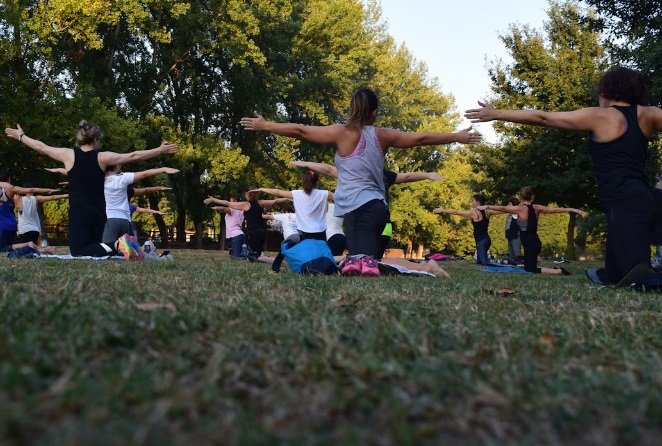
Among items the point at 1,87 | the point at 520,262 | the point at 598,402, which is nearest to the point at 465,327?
the point at 598,402

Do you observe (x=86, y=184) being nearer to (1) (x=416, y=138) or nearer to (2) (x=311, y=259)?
(2) (x=311, y=259)

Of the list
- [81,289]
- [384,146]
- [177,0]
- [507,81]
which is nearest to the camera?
[81,289]

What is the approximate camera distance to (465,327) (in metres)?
3.23

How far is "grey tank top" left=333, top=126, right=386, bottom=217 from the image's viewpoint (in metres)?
8.38

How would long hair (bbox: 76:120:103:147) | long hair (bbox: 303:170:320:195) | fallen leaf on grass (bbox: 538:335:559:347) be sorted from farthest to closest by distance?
long hair (bbox: 303:170:320:195) → long hair (bbox: 76:120:103:147) → fallen leaf on grass (bbox: 538:335:559:347)

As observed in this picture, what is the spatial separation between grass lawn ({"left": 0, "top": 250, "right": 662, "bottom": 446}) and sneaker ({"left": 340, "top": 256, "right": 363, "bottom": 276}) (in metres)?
4.29

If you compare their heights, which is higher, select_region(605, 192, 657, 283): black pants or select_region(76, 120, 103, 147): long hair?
select_region(76, 120, 103, 147): long hair

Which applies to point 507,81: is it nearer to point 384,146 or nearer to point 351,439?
point 384,146

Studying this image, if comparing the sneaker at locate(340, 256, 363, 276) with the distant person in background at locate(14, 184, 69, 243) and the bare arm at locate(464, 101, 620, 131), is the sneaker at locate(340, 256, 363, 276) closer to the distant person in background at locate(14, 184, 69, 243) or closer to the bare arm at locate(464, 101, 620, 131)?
the bare arm at locate(464, 101, 620, 131)

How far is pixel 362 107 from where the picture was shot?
823 centimetres

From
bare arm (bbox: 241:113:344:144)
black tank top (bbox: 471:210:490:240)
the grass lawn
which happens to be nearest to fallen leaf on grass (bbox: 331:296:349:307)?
the grass lawn

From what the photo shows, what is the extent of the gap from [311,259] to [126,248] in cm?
509

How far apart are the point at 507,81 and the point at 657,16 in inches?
690

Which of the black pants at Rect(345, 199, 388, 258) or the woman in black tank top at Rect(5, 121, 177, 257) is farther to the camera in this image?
the woman in black tank top at Rect(5, 121, 177, 257)
